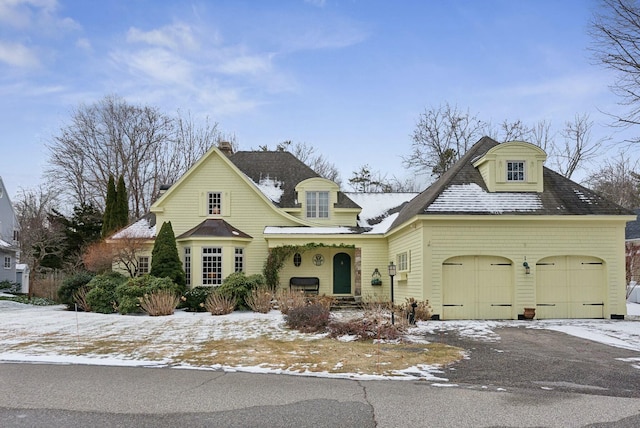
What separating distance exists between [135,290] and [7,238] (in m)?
27.9

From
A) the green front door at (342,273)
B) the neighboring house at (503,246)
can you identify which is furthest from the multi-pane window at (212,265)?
the green front door at (342,273)

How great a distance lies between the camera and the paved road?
5.96m

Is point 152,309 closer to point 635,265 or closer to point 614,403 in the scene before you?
→ point 614,403

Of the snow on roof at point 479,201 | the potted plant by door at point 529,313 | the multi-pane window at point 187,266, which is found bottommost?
the potted plant by door at point 529,313

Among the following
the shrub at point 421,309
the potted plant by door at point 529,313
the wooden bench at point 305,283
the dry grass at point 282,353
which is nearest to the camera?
the dry grass at point 282,353

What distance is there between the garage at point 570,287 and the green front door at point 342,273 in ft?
27.7

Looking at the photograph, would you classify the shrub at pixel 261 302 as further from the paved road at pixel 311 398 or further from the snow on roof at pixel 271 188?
the paved road at pixel 311 398

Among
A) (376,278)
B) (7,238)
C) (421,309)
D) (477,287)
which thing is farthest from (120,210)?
(477,287)

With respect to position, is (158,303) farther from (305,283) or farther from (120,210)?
(120,210)

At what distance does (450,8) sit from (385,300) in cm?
1267

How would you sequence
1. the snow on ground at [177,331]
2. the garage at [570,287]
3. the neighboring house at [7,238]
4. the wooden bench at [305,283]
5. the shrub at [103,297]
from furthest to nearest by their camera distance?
the neighboring house at [7,238]
the wooden bench at [305,283]
the shrub at [103,297]
the garage at [570,287]
the snow on ground at [177,331]

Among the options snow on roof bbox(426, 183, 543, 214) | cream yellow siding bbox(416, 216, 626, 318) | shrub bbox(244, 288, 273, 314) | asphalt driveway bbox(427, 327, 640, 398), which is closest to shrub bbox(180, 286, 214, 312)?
shrub bbox(244, 288, 273, 314)

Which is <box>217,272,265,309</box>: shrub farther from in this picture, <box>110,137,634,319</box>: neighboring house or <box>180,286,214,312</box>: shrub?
<box>110,137,634,319</box>: neighboring house

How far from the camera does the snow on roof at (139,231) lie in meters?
23.4
